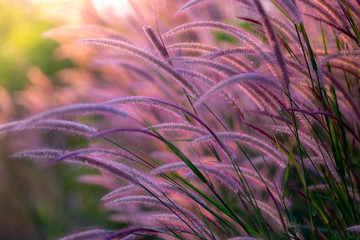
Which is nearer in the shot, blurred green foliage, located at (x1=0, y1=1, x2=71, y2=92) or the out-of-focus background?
the out-of-focus background

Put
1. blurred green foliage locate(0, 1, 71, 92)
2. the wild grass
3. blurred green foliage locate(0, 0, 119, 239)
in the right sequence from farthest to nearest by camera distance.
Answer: blurred green foliage locate(0, 1, 71, 92) < blurred green foliage locate(0, 0, 119, 239) < the wild grass

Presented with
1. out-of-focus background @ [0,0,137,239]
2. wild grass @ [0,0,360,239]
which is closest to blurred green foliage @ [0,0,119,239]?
out-of-focus background @ [0,0,137,239]

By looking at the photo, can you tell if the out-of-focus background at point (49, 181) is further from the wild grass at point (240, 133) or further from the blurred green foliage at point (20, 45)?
the blurred green foliage at point (20, 45)

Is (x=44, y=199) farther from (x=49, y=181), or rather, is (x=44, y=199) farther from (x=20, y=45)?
(x=20, y=45)

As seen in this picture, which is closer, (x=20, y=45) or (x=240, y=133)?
(x=240, y=133)

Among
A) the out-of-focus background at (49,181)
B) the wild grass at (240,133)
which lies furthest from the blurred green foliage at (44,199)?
the wild grass at (240,133)

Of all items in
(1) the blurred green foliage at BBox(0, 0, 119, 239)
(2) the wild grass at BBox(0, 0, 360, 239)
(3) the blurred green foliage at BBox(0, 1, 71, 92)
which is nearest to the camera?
(2) the wild grass at BBox(0, 0, 360, 239)

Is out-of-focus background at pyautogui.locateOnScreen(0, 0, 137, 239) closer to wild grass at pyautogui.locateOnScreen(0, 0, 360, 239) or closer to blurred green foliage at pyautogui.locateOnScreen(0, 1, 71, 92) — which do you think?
wild grass at pyautogui.locateOnScreen(0, 0, 360, 239)

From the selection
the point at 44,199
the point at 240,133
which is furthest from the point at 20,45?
the point at 240,133

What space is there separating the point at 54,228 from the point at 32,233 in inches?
4.5

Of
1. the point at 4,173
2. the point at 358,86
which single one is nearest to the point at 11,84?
the point at 4,173

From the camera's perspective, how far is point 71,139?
305 centimetres

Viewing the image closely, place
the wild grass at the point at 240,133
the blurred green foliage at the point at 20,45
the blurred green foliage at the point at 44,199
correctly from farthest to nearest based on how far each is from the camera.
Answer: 1. the blurred green foliage at the point at 20,45
2. the blurred green foliage at the point at 44,199
3. the wild grass at the point at 240,133

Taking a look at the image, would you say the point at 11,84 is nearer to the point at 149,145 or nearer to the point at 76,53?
the point at 76,53
